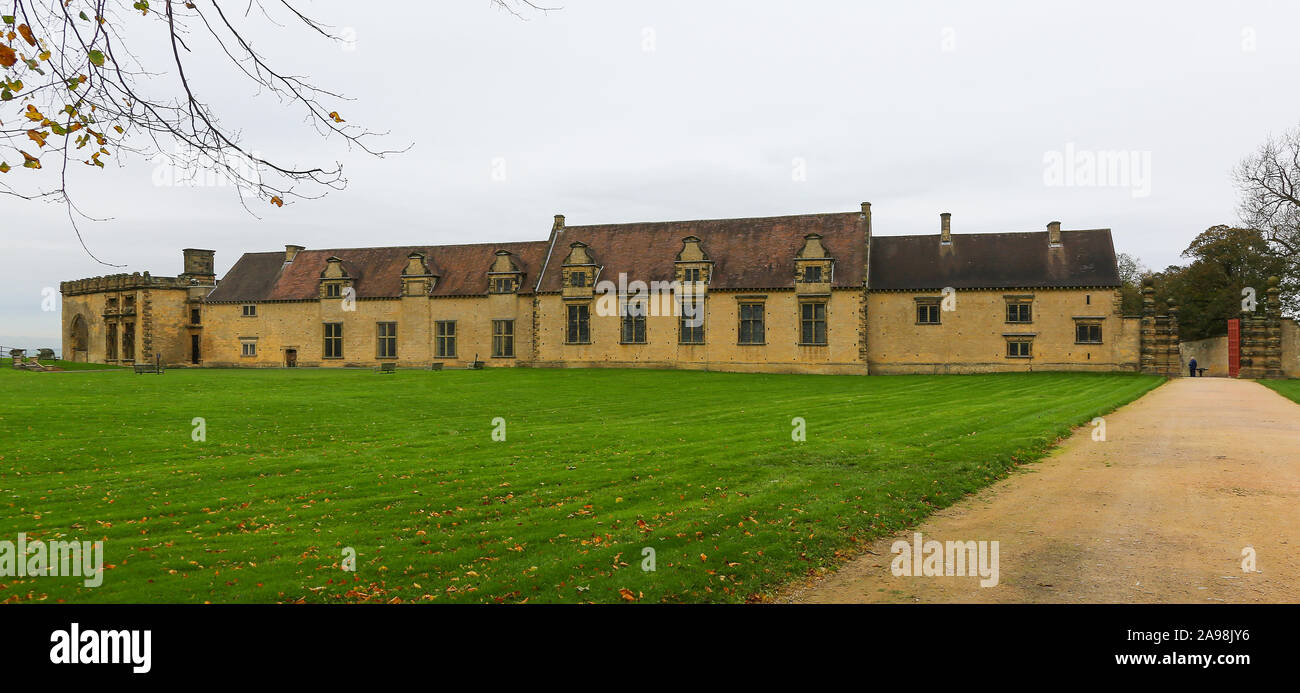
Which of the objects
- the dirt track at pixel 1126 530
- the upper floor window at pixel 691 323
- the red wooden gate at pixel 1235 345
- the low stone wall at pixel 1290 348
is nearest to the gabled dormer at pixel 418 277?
the upper floor window at pixel 691 323

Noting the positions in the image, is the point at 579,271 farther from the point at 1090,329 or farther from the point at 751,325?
the point at 1090,329

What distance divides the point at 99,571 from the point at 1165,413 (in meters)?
26.0

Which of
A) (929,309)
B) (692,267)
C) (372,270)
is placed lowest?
(929,309)

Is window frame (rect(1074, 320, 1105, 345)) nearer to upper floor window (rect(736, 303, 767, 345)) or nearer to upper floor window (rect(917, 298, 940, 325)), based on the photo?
upper floor window (rect(917, 298, 940, 325))

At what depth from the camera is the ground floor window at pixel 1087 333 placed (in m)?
47.5

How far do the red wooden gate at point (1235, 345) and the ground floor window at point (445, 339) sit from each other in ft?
167

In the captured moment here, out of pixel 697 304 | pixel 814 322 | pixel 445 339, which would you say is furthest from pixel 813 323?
pixel 445 339

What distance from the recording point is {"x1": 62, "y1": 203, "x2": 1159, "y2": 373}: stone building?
4850 centimetres

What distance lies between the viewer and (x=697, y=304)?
168 feet

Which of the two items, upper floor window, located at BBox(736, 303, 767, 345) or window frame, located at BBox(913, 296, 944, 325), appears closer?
window frame, located at BBox(913, 296, 944, 325)

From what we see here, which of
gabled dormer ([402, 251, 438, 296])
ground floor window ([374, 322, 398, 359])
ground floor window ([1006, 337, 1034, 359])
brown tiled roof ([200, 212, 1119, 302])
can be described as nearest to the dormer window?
brown tiled roof ([200, 212, 1119, 302])

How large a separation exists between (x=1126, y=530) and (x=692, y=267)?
43.1 metres

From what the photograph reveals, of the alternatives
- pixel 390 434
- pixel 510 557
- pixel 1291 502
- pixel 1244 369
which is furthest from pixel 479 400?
pixel 1244 369

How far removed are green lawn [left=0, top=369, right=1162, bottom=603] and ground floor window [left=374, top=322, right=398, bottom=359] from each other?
32.7 m
